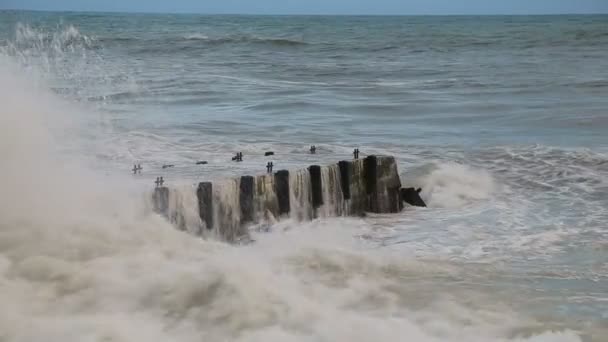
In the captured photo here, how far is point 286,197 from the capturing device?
10.9 metres

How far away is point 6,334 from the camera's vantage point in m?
6.62

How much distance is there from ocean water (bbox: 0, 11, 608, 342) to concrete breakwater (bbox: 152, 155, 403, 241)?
7.6 inches

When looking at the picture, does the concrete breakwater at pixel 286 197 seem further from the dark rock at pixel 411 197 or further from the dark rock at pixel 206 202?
the dark rock at pixel 411 197

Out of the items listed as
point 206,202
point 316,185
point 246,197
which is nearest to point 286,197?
point 316,185

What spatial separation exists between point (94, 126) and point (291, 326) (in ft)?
35.1

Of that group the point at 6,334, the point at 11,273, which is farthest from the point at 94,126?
the point at 6,334

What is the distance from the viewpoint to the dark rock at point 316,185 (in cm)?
1117

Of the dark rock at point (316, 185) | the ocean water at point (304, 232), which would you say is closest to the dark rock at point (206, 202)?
the ocean water at point (304, 232)

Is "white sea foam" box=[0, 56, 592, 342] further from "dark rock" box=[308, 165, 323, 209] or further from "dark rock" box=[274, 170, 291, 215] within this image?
"dark rock" box=[308, 165, 323, 209]

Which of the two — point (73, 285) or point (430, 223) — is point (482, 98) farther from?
point (73, 285)

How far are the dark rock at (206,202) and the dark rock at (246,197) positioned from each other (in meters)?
0.47

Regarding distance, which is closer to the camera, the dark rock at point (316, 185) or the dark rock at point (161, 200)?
the dark rock at point (161, 200)

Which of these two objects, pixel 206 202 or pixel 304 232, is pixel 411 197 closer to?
pixel 304 232

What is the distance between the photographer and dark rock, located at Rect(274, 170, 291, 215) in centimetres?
1080
